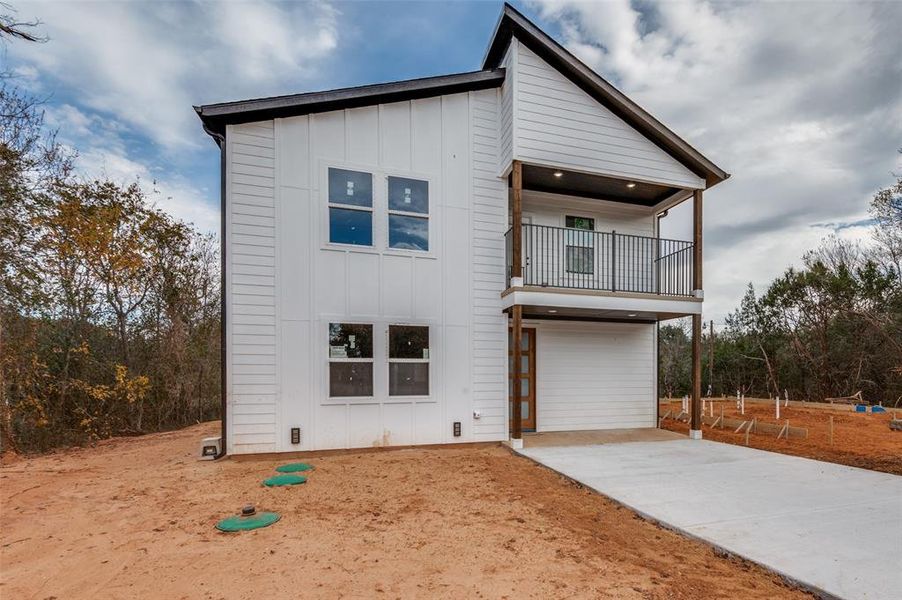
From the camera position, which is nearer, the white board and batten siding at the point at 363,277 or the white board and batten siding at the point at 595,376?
the white board and batten siding at the point at 363,277

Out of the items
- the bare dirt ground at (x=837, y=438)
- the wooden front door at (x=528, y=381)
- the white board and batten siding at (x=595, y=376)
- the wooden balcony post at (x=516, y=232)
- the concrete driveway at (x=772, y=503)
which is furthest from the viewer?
the white board and batten siding at (x=595, y=376)

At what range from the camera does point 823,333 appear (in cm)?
1716

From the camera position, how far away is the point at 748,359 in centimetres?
1945

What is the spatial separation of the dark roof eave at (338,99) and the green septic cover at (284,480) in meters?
5.31

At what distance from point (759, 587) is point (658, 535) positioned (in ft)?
3.04

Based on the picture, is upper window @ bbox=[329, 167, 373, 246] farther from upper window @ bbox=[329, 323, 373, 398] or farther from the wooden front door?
the wooden front door

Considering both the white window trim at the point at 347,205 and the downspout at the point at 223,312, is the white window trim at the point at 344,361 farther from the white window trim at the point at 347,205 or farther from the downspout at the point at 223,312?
the downspout at the point at 223,312

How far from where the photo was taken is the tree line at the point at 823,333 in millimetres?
15562

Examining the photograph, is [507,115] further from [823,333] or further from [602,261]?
[823,333]

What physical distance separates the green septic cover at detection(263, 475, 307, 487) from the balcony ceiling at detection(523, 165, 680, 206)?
6.39 meters

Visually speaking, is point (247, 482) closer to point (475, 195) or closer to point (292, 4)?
point (475, 195)

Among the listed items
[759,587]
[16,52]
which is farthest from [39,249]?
[759,587]

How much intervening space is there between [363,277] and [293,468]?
3100mm

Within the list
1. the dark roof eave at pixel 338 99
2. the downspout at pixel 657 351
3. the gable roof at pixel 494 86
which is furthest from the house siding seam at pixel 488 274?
the downspout at pixel 657 351
